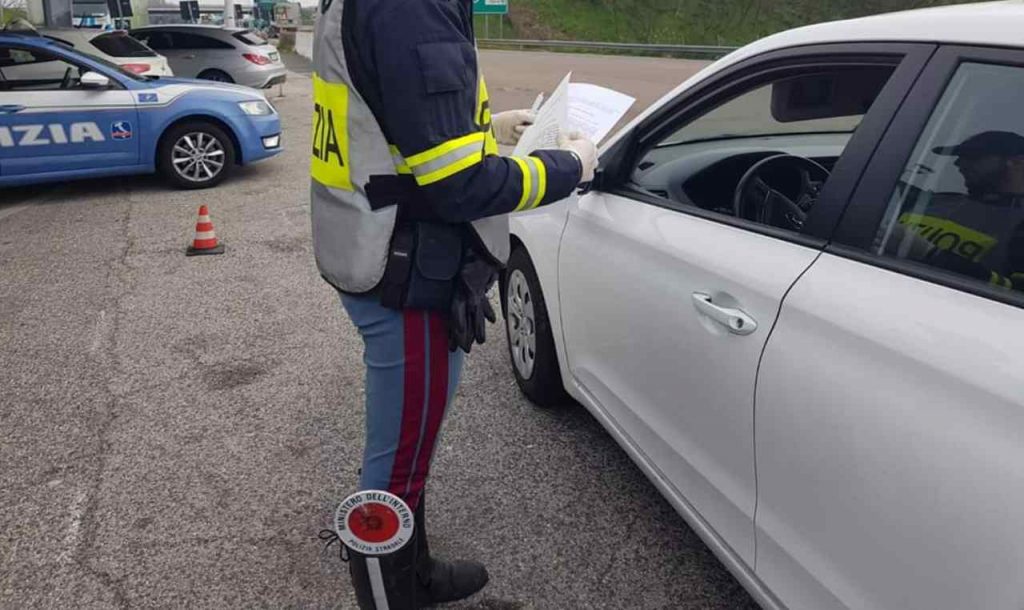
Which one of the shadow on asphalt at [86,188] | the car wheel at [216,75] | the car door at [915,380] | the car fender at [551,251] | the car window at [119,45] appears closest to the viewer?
the car door at [915,380]

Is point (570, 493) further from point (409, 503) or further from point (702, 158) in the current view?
point (702, 158)

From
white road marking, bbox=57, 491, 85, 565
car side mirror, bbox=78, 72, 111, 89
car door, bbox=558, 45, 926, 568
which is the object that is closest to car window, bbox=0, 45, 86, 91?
car side mirror, bbox=78, 72, 111, 89

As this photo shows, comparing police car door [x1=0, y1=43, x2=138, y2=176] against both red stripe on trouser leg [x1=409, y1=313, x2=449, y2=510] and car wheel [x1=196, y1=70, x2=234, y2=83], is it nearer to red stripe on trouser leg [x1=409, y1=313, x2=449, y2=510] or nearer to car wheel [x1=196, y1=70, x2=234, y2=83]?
red stripe on trouser leg [x1=409, y1=313, x2=449, y2=510]

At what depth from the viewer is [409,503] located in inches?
76.4

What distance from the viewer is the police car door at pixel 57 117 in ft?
22.8

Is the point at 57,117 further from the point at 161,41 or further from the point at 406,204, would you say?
the point at 161,41

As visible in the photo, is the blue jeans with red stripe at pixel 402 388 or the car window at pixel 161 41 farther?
the car window at pixel 161 41

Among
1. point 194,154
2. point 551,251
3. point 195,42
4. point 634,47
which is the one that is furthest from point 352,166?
point 634,47

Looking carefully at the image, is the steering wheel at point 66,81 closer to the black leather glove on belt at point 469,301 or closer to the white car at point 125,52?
the white car at point 125,52

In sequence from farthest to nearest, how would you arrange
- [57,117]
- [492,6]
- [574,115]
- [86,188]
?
[492,6], [86,188], [57,117], [574,115]

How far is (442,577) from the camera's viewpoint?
2.24m

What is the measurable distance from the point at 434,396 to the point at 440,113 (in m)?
0.66

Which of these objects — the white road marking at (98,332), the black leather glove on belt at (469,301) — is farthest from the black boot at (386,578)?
the white road marking at (98,332)

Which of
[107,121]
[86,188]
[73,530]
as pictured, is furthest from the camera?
[86,188]
